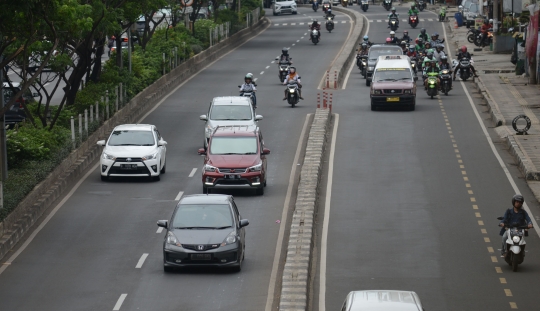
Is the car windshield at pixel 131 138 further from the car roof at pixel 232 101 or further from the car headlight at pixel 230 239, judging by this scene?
the car headlight at pixel 230 239

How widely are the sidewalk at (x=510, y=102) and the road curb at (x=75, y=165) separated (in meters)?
12.7

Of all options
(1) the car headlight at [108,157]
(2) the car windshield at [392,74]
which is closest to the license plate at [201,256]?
(1) the car headlight at [108,157]

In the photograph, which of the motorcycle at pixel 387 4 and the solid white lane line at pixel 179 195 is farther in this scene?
the motorcycle at pixel 387 4

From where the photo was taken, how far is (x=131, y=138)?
3142 centimetres

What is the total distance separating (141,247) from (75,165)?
8.41 metres

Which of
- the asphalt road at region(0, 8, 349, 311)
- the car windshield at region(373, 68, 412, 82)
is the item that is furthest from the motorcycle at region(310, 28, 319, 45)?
the asphalt road at region(0, 8, 349, 311)

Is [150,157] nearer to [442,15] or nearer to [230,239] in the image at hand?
[230,239]

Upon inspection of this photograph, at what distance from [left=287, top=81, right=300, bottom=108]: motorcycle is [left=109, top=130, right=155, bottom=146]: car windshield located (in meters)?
13.1

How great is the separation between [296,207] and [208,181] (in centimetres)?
336

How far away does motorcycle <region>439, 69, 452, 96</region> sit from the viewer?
155 feet

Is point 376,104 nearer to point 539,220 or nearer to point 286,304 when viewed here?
point 539,220

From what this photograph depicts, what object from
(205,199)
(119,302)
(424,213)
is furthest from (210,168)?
(119,302)

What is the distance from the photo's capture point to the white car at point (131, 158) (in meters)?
30.4

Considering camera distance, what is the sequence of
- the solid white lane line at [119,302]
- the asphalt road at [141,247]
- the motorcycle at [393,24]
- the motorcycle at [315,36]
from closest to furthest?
the solid white lane line at [119,302], the asphalt road at [141,247], the motorcycle at [315,36], the motorcycle at [393,24]
